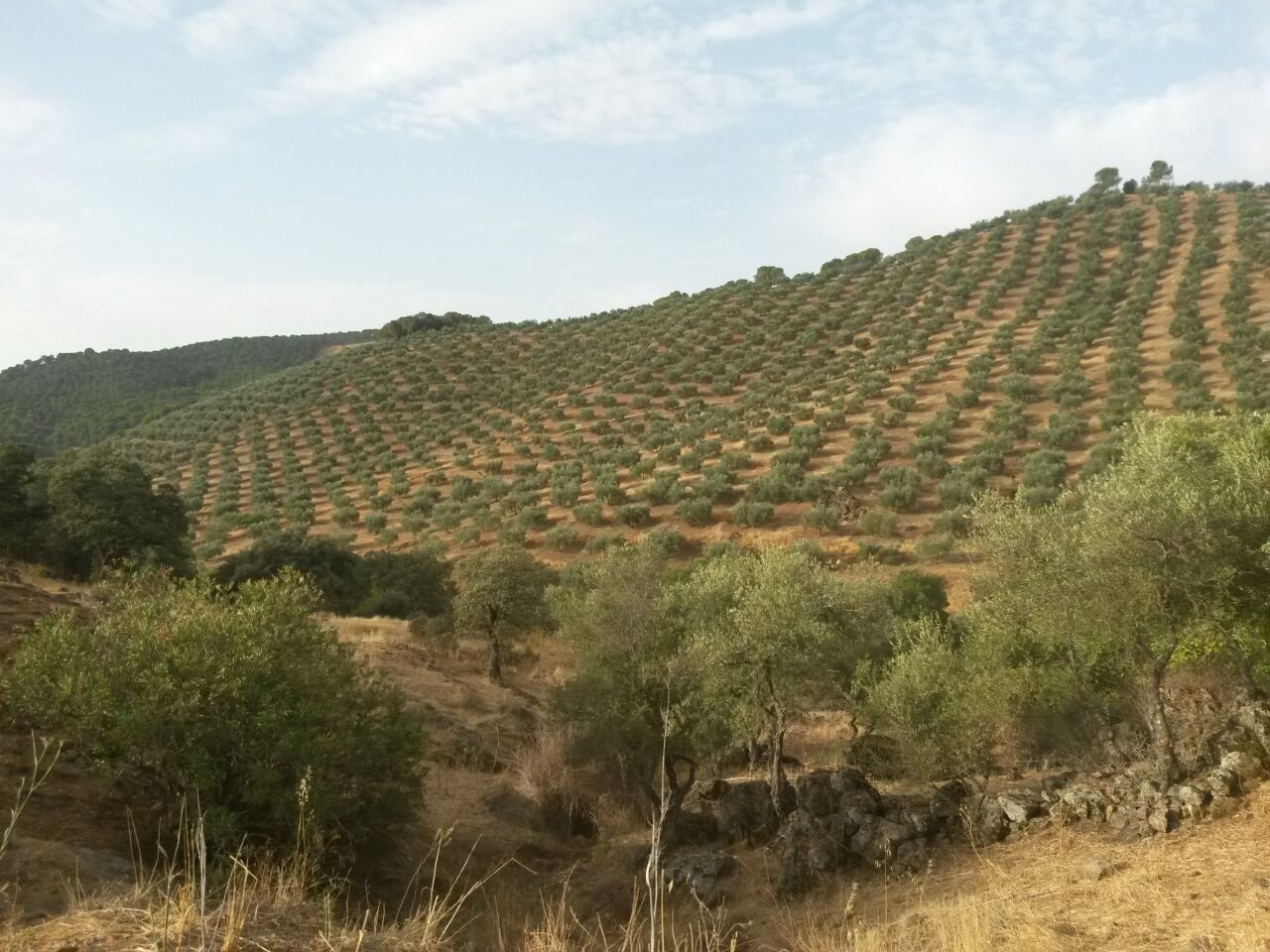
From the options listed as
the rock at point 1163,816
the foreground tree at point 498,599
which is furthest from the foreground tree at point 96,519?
the rock at point 1163,816

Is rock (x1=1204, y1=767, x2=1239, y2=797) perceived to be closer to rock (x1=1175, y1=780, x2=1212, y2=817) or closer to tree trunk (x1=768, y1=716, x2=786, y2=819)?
rock (x1=1175, y1=780, x2=1212, y2=817)

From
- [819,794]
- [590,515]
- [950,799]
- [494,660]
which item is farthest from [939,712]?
[590,515]

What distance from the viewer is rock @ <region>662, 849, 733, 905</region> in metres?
12.6

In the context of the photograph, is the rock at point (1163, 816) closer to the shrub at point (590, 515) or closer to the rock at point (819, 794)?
the rock at point (819, 794)

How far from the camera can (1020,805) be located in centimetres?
1259

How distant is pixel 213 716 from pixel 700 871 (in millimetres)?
7212

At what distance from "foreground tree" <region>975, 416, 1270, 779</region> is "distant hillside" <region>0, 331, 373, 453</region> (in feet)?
229

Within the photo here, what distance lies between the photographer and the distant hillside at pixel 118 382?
73.4 meters

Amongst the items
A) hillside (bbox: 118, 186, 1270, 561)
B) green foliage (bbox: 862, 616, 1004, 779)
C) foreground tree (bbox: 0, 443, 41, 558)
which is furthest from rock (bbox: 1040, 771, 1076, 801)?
foreground tree (bbox: 0, 443, 41, 558)

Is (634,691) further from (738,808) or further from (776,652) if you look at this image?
(738,808)

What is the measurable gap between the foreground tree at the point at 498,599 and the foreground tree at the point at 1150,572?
14364 millimetres

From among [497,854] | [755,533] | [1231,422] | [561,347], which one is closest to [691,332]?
[561,347]

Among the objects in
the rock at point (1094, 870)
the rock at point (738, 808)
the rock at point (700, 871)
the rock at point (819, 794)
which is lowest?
the rock at point (738, 808)

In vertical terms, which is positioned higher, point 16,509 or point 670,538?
point 16,509
